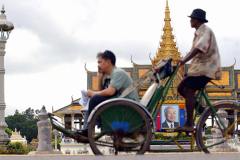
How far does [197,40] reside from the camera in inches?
239

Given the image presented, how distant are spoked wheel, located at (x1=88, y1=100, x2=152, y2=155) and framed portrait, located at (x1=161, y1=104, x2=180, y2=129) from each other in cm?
3842

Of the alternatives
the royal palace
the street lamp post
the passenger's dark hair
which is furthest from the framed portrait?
the passenger's dark hair

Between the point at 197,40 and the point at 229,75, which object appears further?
the point at 229,75

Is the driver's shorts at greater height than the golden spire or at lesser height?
lesser

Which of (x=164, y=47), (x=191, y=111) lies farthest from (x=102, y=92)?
(x=164, y=47)

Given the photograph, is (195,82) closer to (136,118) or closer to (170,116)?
(136,118)

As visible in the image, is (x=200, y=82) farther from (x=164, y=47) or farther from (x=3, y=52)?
(x=164, y=47)

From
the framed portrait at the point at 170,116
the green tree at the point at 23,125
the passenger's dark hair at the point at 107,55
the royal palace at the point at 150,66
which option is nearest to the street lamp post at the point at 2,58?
the passenger's dark hair at the point at 107,55

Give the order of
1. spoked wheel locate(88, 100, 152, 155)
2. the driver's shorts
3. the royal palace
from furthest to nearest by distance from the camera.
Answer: the royal palace → the driver's shorts → spoked wheel locate(88, 100, 152, 155)

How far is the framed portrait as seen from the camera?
44906 millimetres

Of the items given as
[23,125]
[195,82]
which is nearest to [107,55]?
[195,82]

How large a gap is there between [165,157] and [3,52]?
15524 mm

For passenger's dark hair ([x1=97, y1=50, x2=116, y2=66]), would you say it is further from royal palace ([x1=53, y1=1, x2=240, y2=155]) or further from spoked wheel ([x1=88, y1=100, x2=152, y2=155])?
royal palace ([x1=53, y1=1, x2=240, y2=155])

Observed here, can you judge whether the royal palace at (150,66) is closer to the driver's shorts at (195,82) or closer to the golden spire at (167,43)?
the golden spire at (167,43)
